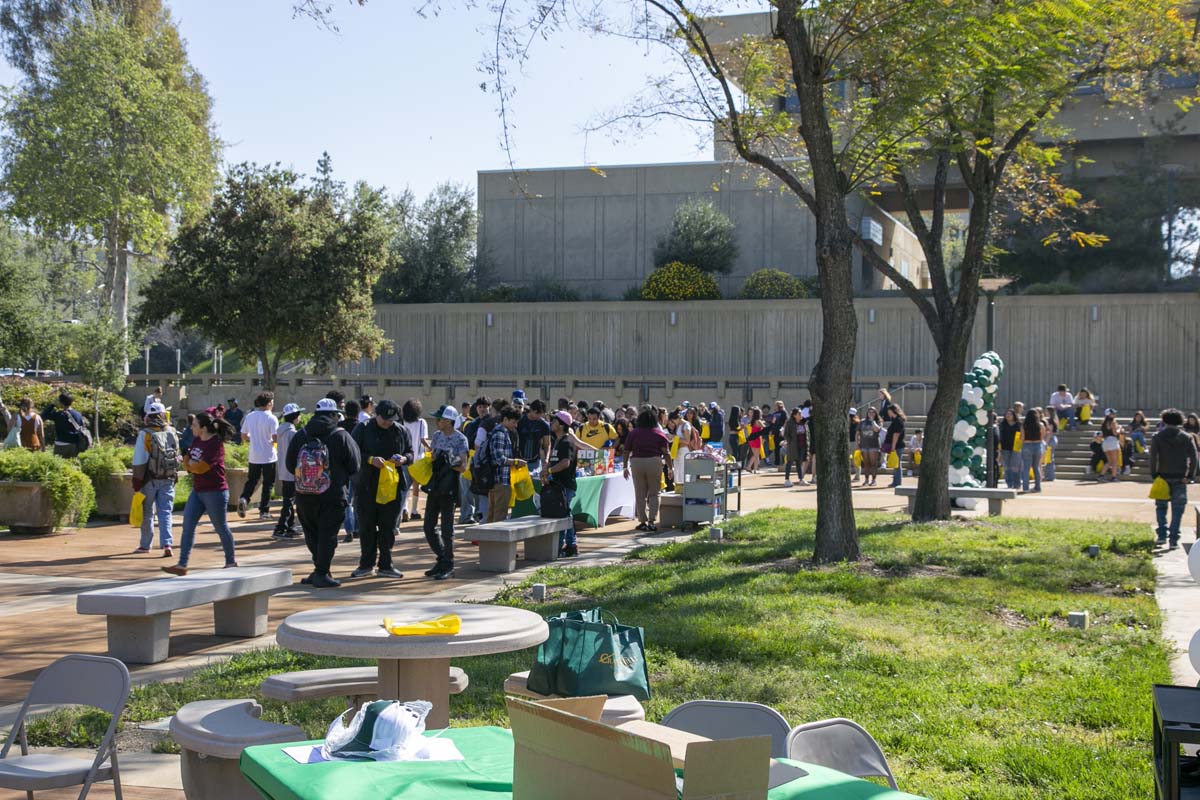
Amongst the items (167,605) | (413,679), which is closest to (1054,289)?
(167,605)

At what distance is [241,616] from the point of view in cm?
958

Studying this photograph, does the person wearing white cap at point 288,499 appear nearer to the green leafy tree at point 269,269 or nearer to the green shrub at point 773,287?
the green leafy tree at point 269,269

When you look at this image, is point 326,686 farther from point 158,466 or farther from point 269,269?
point 269,269

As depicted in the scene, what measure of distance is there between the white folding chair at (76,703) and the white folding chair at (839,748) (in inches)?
108

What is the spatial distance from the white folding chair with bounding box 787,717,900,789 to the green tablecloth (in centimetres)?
56

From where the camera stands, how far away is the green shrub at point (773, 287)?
4178 cm

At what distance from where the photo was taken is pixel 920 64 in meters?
13.1

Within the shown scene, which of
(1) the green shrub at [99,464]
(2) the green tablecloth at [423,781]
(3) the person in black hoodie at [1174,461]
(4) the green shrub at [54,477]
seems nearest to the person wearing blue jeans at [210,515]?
(4) the green shrub at [54,477]

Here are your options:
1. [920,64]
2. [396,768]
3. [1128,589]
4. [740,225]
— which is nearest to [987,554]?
[1128,589]

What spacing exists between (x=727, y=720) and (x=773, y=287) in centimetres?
3874

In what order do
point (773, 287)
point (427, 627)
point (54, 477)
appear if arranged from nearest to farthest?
point (427, 627) < point (54, 477) < point (773, 287)

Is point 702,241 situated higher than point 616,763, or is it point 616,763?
point 702,241

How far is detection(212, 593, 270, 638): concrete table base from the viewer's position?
9.55 metres

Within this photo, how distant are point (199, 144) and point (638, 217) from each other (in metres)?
17.8
